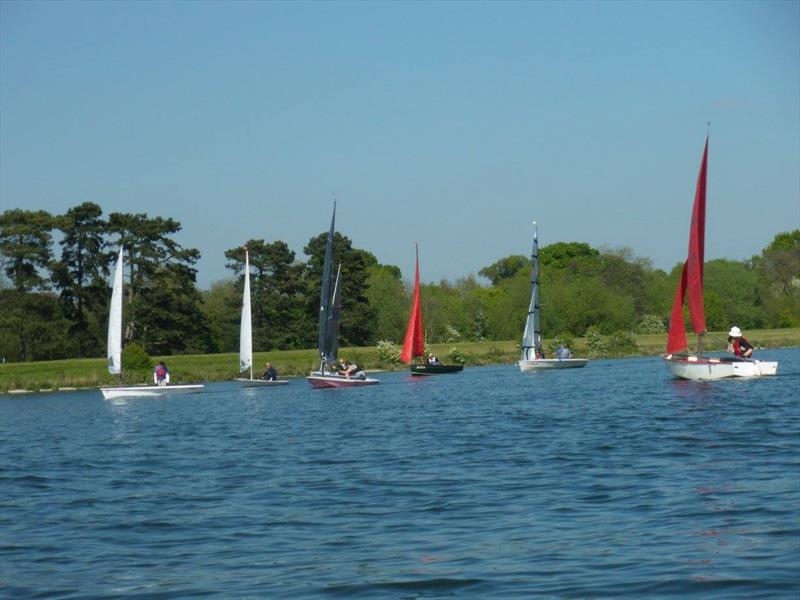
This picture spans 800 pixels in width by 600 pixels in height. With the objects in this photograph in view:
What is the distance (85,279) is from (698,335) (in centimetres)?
5395

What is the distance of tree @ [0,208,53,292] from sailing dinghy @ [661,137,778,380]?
4875 centimetres

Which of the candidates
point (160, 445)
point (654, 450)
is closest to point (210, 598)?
point (654, 450)

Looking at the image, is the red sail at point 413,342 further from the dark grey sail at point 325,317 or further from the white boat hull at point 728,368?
the white boat hull at point 728,368

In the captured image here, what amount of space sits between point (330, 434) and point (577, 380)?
86.9ft

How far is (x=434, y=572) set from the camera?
1165 cm

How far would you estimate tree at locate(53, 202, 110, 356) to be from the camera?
85.4 m

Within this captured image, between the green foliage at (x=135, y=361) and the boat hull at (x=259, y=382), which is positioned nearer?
the boat hull at (x=259, y=382)

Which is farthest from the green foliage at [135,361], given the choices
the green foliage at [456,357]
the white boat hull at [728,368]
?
the white boat hull at [728,368]

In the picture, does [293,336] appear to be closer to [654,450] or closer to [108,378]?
[108,378]

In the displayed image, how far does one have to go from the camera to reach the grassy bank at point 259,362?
6850cm

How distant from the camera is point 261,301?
96.4 m

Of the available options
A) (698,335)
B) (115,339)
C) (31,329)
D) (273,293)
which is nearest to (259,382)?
(115,339)

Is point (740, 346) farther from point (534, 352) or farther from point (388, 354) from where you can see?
point (388, 354)

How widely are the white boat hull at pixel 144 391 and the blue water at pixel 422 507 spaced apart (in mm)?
19567
